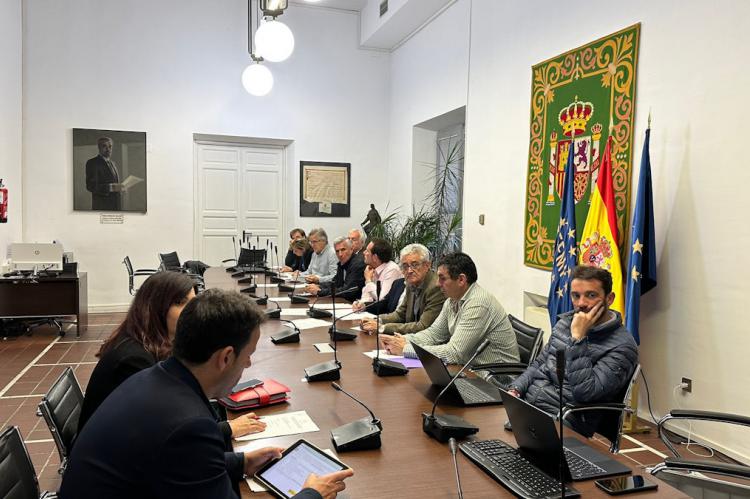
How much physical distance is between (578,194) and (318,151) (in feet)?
16.1

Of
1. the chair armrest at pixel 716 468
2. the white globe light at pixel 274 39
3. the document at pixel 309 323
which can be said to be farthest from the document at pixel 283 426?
the white globe light at pixel 274 39

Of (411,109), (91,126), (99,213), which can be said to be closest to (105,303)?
(99,213)

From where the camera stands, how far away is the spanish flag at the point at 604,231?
3770 millimetres

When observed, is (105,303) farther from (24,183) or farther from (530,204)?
(530,204)

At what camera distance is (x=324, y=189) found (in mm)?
8648

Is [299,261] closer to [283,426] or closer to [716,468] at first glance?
[283,426]

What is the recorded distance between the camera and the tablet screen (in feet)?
4.85

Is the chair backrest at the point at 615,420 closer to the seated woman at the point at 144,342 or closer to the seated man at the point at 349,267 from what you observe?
the seated woman at the point at 144,342

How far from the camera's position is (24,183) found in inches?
288

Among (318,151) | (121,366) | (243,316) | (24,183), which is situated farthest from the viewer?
(318,151)

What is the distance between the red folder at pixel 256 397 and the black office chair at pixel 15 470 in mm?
671

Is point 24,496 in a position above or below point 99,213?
below

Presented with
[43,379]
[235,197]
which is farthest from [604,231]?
[235,197]

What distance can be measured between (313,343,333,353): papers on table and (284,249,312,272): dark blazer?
4357 mm
